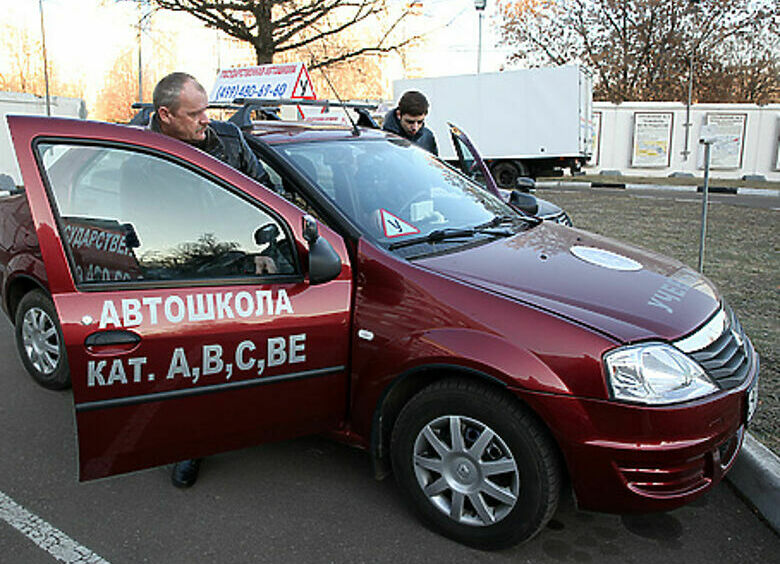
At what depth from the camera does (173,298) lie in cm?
237

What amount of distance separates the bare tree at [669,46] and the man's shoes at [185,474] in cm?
3120

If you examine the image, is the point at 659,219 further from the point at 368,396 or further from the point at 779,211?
the point at 368,396

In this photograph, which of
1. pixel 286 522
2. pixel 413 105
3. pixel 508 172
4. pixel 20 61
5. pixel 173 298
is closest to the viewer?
pixel 173 298

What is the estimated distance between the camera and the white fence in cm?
2314

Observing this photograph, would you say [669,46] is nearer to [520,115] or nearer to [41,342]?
[520,115]

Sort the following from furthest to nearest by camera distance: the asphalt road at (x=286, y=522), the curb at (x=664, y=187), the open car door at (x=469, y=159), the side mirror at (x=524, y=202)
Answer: the curb at (x=664, y=187) < the open car door at (x=469, y=159) < the side mirror at (x=524, y=202) < the asphalt road at (x=286, y=522)

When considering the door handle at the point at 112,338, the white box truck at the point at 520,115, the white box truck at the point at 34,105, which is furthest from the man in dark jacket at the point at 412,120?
the white box truck at the point at 520,115

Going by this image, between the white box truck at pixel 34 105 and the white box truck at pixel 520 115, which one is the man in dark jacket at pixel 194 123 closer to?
the white box truck at pixel 34 105

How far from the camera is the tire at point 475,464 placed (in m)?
2.28

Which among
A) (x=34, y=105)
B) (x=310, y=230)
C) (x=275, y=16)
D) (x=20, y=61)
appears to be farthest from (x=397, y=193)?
(x=20, y=61)

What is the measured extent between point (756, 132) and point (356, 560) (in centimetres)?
2553

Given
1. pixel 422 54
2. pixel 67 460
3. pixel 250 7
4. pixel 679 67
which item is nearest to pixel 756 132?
pixel 679 67

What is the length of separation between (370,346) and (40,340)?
2531mm

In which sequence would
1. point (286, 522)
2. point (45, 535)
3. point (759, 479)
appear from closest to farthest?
point (45, 535)
point (286, 522)
point (759, 479)
